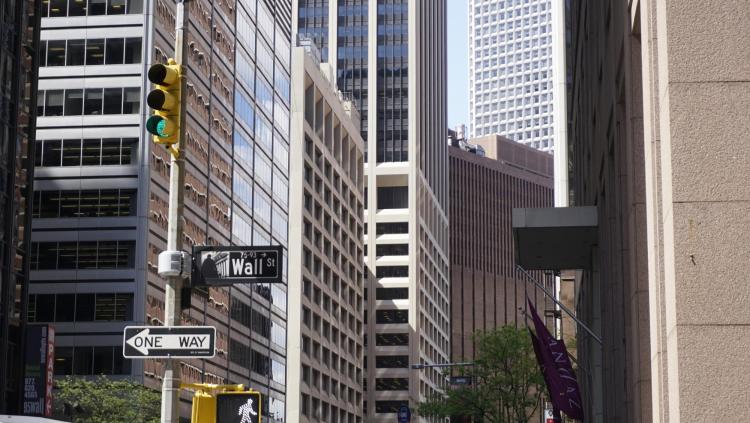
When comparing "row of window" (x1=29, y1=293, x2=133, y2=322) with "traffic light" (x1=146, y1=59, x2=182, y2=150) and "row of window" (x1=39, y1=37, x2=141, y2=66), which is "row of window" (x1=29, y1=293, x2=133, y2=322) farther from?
"traffic light" (x1=146, y1=59, x2=182, y2=150)

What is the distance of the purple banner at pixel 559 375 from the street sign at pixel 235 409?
2291 cm

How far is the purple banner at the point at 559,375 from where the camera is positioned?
3812 centimetres

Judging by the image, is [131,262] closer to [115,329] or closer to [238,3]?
[115,329]

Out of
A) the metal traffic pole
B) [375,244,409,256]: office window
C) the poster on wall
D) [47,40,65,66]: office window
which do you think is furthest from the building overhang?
[375,244,409,256]: office window

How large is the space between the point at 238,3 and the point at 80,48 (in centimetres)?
2147

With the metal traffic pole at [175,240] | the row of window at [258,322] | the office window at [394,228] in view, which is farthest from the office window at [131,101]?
the office window at [394,228]

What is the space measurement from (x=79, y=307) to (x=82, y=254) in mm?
3609

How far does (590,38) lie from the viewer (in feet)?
118

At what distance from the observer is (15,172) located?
72188mm

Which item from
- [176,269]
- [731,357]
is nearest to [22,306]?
[176,269]

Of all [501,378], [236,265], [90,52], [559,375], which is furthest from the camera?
[90,52]

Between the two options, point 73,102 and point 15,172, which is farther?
point 73,102

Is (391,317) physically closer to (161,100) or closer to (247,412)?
(247,412)

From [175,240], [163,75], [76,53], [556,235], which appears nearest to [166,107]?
[163,75]
